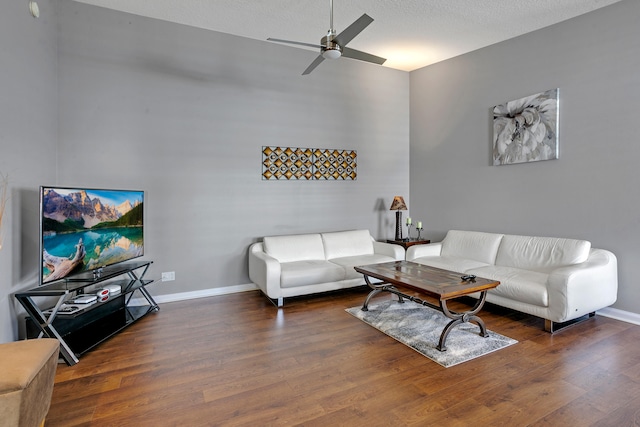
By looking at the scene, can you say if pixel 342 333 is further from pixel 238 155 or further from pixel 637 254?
pixel 637 254

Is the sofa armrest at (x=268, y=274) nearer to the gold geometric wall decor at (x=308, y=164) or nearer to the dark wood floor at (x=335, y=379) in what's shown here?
the dark wood floor at (x=335, y=379)

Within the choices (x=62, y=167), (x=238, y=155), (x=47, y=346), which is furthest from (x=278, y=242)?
(x=47, y=346)

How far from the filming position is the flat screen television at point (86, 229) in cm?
256

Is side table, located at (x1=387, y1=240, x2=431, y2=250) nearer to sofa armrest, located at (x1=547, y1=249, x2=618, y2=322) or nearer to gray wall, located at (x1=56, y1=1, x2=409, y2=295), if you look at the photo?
gray wall, located at (x1=56, y1=1, x2=409, y2=295)

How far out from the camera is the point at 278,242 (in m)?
4.40

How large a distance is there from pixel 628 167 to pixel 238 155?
170 inches

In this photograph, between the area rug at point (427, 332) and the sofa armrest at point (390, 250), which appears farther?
the sofa armrest at point (390, 250)

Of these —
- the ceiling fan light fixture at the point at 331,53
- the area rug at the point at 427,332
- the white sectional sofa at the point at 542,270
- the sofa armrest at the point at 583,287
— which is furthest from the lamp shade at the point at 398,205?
the ceiling fan light fixture at the point at 331,53

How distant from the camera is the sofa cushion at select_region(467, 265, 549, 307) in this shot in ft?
10.1

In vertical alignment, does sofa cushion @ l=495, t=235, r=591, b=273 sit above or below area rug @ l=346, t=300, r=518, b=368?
above

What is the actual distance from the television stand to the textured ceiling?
Answer: 112 inches

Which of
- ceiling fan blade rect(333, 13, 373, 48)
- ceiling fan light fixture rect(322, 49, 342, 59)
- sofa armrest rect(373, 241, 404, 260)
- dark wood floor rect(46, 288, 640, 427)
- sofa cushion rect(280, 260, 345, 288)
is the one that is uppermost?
ceiling fan blade rect(333, 13, 373, 48)

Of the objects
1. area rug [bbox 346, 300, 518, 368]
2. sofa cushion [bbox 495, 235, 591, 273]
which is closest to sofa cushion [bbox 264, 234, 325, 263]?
area rug [bbox 346, 300, 518, 368]

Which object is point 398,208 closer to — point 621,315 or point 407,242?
point 407,242
